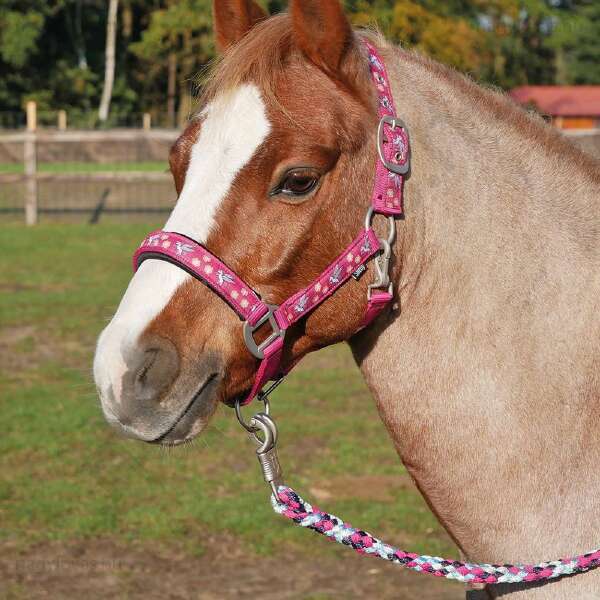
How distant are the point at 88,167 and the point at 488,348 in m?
28.9

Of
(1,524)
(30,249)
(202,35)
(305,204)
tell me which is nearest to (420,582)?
(1,524)

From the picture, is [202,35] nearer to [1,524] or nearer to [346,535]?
[1,524]

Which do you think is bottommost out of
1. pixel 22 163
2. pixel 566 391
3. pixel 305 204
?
pixel 22 163

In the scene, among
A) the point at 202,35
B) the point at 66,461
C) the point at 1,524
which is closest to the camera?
the point at 1,524

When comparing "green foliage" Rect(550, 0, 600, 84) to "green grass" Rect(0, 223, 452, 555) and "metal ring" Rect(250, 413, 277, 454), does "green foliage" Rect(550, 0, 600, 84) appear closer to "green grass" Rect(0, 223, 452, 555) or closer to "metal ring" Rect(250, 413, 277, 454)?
"green grass" Rect(0, 223, 452, 555)

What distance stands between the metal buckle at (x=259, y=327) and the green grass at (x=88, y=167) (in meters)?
26.3

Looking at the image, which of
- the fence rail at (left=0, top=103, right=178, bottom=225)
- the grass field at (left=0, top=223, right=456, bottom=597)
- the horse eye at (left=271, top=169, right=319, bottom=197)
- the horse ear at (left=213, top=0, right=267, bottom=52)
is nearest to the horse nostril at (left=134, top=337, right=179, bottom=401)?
the horse eye at (left=271, top=169, right=319, bottom=197)

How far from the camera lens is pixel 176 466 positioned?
6.83m

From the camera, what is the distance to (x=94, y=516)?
5.88 m

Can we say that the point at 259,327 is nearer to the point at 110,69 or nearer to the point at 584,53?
the point at 110,69

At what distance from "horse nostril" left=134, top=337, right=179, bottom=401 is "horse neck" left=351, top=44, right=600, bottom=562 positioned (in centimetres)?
60

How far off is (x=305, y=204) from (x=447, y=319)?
0.52 meters

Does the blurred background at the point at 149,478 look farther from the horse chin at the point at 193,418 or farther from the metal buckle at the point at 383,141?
the metal buckle at the point at 383,141

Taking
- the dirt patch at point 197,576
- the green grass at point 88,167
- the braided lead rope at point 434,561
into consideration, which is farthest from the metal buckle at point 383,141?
the green grass at point 88,167
